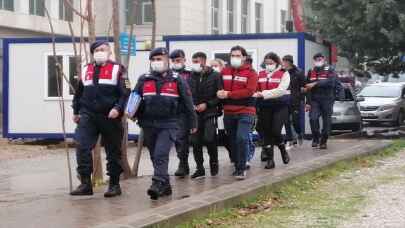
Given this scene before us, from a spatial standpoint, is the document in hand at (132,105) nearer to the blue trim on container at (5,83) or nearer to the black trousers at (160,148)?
the black trousers at (160,148)

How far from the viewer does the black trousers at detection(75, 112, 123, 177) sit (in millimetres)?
9305

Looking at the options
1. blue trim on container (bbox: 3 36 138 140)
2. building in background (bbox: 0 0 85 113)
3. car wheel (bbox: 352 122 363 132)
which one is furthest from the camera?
building in background (bbox: 0 0 85 113)

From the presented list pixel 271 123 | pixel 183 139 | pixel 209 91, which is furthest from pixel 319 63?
pixel 183 139

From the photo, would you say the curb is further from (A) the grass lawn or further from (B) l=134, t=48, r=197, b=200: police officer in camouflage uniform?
(B) l=134, t=48, r=197, b=200: police officer in camouflage uniform

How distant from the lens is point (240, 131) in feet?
35.9

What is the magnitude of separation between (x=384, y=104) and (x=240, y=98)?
16434 mm

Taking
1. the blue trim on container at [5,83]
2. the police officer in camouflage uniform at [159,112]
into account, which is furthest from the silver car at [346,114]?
the police officer in camouflage uniform at [159,112]

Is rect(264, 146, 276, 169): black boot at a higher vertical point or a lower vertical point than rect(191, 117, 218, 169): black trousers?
lower

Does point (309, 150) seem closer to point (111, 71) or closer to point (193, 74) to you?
point (193, 74)

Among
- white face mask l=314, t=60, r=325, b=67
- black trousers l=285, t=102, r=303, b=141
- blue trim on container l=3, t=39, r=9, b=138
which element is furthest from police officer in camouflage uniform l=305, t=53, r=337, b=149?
blue trim on container l=3, t=39, r=9, b=138

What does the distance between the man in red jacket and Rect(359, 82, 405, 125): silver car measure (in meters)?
16.0

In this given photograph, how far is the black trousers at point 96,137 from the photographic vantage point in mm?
9305

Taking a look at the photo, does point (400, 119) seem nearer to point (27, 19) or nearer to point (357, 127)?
point (357, 127)

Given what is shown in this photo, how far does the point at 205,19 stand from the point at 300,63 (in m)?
25.1
